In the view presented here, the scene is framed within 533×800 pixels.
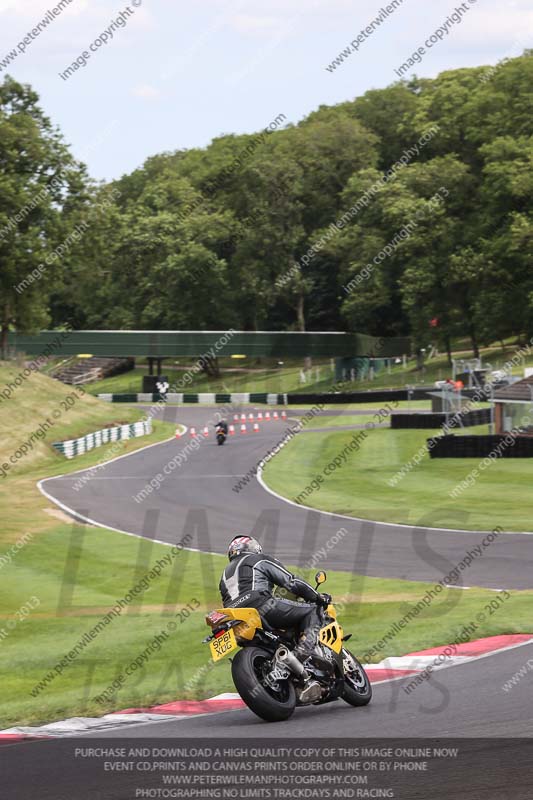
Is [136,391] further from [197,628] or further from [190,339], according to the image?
[197,628]

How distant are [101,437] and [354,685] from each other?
1685 inches

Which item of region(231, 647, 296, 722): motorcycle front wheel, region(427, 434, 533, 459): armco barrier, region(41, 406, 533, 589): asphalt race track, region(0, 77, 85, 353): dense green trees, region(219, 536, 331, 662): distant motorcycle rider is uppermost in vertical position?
region(0, 77, 85, 353): dense green trees

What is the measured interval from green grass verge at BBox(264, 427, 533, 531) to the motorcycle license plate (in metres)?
16.2

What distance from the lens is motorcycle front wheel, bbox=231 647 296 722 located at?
906cm

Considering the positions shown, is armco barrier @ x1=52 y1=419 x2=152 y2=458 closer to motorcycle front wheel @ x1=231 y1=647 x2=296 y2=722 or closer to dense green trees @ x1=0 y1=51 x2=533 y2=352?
dense green trees @ x1=0 y1=51 x2=533 y2=352

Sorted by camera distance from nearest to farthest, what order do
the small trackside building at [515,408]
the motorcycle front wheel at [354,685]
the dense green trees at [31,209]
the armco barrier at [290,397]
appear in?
the motorcycle front wheel at [354,685] < the small trackside building at [515,408] < the dense green trees at [31,209] < the armco barrier at [290,397]

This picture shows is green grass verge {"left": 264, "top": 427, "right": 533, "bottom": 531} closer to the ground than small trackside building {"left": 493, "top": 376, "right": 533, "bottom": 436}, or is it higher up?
closer to the ground

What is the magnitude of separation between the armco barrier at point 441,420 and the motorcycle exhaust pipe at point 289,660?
112ft

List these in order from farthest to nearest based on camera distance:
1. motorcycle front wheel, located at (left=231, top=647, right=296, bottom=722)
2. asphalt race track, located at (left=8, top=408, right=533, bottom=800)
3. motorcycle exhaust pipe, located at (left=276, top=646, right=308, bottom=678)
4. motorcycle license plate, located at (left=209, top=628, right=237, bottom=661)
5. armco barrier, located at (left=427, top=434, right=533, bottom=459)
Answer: armco barrier, located at (left=427, top=434, right=533, bottom=459), motorcycle exhaust pipe, located at (left=276, top=646, right=308, bottom=678), motorcycle license plate, located at (left=209, top=628, right=237, bottom=661), motorcycle front wheel, located at (left=231, top=647, right=296, bottom=722), asphalt race track, located at (left=8, top=408, right=533, bottom=800)

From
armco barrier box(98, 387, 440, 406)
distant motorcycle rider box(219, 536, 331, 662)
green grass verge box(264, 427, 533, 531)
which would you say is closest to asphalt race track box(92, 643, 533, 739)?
distant motorcycle rider box(219, 536, 331, 662)

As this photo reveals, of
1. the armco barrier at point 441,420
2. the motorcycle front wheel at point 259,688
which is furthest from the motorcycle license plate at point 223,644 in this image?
the armco barrier at point 441,420

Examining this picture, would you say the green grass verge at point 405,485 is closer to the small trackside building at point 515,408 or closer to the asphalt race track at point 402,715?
the asphalt race track at point 402,715

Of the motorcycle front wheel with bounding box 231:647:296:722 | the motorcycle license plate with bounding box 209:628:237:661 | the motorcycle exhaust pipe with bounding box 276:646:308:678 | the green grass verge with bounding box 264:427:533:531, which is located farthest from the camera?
the green grass verge with bounding box 264:427:533:531

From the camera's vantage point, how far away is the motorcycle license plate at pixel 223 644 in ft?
30.4
